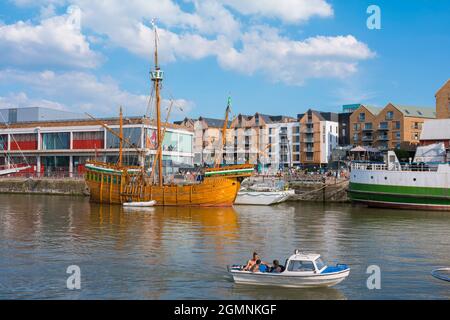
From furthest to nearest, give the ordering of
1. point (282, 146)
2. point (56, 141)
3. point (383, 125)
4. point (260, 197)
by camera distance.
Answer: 1. point (282, 146)
2. point (383, 125)
3. point (56, 141)
4. point (260, 197)

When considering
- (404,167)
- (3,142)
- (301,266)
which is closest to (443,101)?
(404,167)

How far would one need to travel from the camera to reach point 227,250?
35156mm

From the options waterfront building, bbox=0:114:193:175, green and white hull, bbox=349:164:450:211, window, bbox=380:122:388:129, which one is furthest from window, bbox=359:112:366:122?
green and white hull, bbox=349:164:450:211

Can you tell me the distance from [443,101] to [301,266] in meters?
92.3

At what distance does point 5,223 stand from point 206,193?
24.3 meters

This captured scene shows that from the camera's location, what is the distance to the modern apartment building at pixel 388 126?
114625mm

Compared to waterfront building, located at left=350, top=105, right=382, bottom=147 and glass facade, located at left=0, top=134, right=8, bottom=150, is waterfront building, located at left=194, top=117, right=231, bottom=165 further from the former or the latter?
glass facade, located at left=0, top=134, right=8, bottom=150

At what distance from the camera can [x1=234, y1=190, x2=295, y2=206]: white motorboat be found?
73000mm

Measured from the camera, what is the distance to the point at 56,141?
112 meters

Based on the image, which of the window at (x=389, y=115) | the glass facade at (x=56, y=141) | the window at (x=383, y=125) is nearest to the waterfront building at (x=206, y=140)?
the glass facade at (x=56, y=141)

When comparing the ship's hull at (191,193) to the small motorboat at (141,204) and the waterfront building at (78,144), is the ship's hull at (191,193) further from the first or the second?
the waterfront building at (78,144)

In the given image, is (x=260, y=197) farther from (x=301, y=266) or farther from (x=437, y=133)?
(x=301, y=266)
